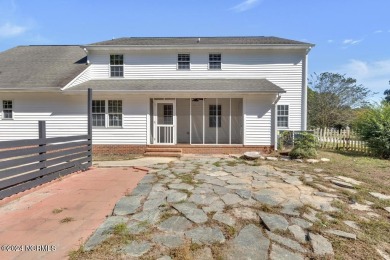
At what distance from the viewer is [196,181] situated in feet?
20.4

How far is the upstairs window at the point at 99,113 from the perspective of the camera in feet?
39.4

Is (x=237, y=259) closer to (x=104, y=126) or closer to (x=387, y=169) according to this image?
(x=387, y=169)

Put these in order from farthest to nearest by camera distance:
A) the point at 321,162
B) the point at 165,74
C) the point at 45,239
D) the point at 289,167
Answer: the point at 165,74 → the point at 321,162 → the point at 289,167 → the point at 45,239

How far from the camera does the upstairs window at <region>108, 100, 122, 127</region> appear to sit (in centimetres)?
1199

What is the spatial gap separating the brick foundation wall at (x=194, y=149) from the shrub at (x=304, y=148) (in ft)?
5.15

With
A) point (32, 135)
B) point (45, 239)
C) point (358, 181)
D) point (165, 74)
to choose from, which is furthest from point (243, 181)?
point (32, 135)

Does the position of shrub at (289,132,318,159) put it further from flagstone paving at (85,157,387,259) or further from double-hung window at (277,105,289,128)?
double-hung window at (277,105,289,128)

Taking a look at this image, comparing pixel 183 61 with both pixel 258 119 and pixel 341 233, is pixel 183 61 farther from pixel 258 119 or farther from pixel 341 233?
pixel 341 233

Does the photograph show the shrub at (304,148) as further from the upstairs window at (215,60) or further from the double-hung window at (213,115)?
the upstairs window at (215,60)

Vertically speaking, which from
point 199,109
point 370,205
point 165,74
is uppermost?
point 165,74

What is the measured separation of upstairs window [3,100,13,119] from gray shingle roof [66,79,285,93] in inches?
155

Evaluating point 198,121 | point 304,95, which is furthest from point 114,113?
point 304,95

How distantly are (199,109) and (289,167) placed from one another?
23.2 feet

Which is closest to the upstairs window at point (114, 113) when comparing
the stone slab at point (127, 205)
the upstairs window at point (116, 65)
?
the upstairs window at point (116, 65)
